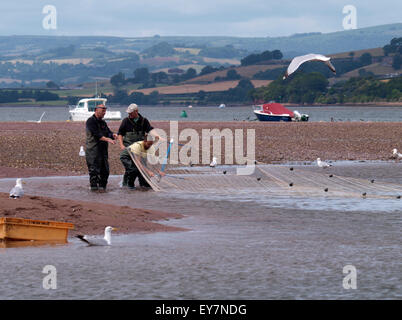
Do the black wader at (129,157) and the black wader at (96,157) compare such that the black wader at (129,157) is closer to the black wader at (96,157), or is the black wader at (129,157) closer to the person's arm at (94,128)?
the black wader at (96,157)

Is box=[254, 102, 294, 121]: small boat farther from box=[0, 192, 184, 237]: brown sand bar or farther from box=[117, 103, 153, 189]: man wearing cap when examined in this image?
box=[0, 192, 184, 237]: brown sand bar

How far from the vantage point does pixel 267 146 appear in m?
37.1

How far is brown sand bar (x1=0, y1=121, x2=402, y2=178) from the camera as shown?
95.1 ft

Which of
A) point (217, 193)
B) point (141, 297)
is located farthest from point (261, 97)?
point (141, 297)

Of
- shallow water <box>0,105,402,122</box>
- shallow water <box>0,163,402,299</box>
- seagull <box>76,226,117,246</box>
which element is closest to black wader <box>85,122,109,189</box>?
shallow water <box>0,163,402,299</box>

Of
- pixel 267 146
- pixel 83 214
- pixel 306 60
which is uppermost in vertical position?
pixel 306 60

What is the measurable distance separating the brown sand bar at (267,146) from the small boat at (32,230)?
12.3 meters

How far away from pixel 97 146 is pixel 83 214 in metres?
5.55

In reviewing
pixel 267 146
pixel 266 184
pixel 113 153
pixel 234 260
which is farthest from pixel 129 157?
pixel 267 146

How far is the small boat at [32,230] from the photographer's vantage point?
13.9 m

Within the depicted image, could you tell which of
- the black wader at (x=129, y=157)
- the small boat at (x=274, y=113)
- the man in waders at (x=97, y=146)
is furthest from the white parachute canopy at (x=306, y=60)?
the small boat at (x=274, y=113)

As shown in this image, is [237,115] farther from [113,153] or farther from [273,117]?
[113,153]
